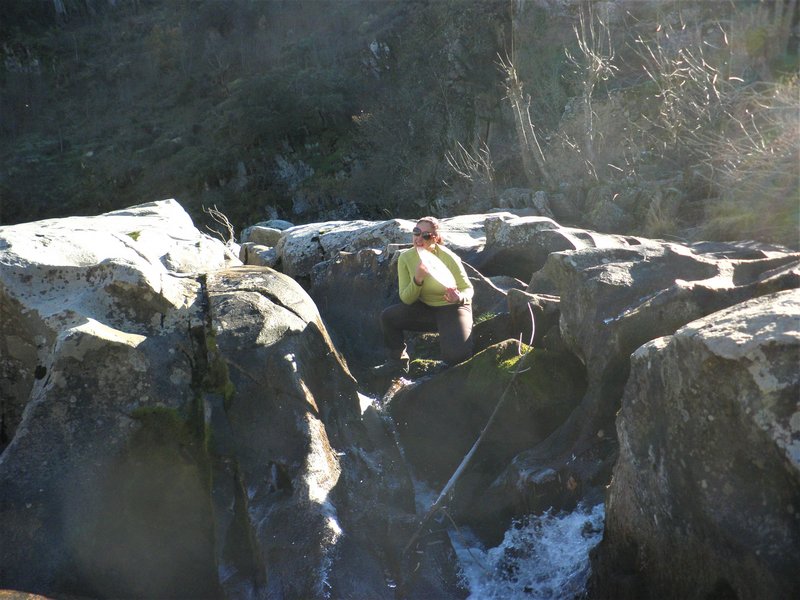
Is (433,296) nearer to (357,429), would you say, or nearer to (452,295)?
(452,295)

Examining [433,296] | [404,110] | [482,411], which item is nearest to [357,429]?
[482,411]

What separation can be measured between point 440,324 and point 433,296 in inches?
8.9

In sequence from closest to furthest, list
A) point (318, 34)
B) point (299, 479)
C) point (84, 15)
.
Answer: point (299, 479) < point (318, 34) < point (84, 15)

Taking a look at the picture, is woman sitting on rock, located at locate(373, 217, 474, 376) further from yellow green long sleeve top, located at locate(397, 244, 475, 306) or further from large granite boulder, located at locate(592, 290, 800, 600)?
large granite boulder, located at locate(592, 290, 800, 600)

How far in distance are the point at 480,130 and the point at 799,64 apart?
32.6 ft

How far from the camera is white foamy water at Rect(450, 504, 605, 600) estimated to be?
4.57 meters

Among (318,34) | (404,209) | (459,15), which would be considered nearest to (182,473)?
(404,209)

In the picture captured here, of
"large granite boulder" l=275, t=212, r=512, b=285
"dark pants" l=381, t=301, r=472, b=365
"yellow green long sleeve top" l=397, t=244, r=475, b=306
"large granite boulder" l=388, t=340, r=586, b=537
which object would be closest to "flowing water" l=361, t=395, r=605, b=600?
"large granite boulder" l=388, t=340, r=586, b=537

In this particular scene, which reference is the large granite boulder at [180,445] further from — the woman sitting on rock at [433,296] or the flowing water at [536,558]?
the woman sitting on rock at [433,296]

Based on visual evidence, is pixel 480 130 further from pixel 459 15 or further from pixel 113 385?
pixel 113 385

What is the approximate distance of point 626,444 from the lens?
13.7 feet

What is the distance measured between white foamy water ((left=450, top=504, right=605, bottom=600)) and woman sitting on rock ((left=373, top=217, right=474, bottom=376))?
1.70 meters

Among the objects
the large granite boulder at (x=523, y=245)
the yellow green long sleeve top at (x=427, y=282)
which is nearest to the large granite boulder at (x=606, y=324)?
the yellow green long sleeve top at (x=427, y=282)

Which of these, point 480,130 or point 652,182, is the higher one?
point 652,182
